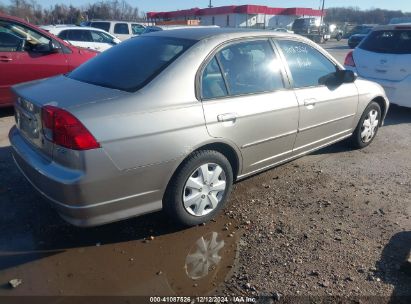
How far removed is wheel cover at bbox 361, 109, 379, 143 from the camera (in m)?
5.20

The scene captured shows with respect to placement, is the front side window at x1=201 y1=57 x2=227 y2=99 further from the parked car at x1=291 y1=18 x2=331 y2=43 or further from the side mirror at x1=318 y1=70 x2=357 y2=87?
the parked car at x1=291 y1=18 x2=331 y2=43

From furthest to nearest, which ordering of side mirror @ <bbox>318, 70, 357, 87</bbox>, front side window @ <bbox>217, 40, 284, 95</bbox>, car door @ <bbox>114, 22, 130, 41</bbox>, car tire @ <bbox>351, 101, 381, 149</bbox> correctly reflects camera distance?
1. car door @ <bbox>114, 22, 130, 41</bbox>
2. car tire @ <bbox>351, 101, 381, 149</bbox>
3. side mirror @ <bbox>318, 70, 357, 87</bbox>
4. front side window @ <bbox>217, 40, 284, 95</bbox>

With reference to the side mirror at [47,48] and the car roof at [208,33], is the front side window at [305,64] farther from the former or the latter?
the side mirror at [47,48]

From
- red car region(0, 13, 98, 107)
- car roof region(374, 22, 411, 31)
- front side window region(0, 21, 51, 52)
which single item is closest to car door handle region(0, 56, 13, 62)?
red car region(0, 13, 98, 107)

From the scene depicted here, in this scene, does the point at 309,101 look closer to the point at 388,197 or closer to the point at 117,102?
the point at 388,197

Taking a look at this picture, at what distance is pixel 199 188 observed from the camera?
3197 millimetres

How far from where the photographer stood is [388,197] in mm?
3947

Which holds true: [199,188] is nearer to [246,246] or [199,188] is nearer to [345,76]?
[246,246]

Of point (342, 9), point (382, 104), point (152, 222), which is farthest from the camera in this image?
point (342, 9)

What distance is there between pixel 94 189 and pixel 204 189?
98cm

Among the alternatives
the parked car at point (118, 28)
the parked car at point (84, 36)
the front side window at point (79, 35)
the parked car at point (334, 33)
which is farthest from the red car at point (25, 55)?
the parked car at point (334, 33)

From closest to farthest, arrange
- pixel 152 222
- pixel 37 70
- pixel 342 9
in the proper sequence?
pixel 152 222
pixel 37 70
pixel 342 9

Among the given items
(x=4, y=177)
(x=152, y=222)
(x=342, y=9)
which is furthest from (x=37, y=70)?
(x=342, y=9)

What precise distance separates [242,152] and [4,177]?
2.57m
